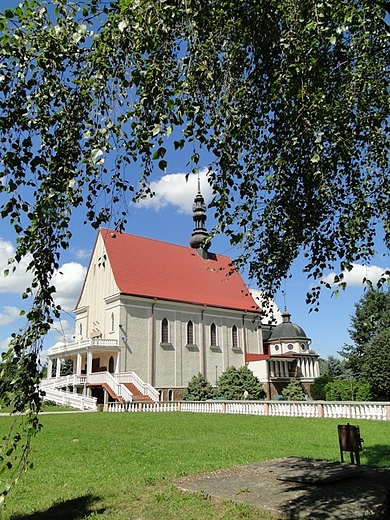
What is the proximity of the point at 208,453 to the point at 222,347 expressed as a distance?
99.8 feet

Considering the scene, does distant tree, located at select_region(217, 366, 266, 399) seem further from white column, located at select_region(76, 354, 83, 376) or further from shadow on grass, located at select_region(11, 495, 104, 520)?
shadow on grass, located at select_region(11, 495, 104, 520)

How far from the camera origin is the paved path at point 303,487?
5082mm

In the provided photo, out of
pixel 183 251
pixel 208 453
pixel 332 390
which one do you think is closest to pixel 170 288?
pixel 183 251

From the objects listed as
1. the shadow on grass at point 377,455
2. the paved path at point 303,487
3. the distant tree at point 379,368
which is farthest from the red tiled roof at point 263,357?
the paved path at point 303,487

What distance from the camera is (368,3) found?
437 cm

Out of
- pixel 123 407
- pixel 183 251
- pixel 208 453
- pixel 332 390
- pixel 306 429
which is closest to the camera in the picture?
pixel 208 453

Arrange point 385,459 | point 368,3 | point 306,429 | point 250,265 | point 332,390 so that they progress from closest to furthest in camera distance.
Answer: point 368,3 < point 250,265 < point 385,459 < point 306,429 < point 332,390

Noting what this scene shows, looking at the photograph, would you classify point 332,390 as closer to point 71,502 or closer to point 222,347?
point 222,347

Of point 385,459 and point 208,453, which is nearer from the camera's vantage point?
point 385,459

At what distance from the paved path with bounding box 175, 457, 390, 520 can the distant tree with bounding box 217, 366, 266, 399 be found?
2670 centimetres

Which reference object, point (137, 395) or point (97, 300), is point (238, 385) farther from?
point (97, 300)

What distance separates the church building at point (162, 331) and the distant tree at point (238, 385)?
3.22m

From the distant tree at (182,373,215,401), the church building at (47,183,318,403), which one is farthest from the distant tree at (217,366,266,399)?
the church building at (47,183,318,403)

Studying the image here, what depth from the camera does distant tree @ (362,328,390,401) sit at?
113 feet
